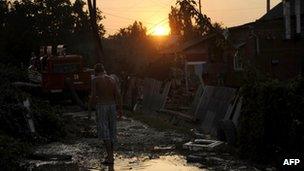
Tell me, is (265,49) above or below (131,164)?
above

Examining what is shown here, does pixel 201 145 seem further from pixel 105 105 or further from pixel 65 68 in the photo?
pixel 65 68

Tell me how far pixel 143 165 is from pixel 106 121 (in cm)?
118

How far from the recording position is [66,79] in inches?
1080

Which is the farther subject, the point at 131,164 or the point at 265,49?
the point at 265,49

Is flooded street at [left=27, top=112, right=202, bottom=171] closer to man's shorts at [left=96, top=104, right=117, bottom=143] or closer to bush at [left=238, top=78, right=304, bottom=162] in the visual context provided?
man's shorts at [left=96, top=104, right=117, bottom=143]

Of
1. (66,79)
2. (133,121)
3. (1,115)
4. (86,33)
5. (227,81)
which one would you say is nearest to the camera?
(1,115)

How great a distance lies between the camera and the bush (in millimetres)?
10148

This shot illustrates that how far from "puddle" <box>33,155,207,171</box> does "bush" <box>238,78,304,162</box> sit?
140cm

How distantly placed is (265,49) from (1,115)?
940 inches

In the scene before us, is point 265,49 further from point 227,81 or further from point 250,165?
point 250,165

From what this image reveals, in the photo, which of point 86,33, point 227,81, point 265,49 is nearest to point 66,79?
point 227,81

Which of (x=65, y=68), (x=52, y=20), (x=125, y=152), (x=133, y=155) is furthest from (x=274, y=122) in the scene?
(x=52, y=20)

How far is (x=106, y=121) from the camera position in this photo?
11.1 meters

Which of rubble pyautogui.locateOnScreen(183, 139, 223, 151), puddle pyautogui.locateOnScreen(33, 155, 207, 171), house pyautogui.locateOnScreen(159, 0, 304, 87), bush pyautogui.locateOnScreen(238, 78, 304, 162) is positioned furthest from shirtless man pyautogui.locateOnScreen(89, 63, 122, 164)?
house pyautogui.locateOnScreen(159, 0, 304, 87)
